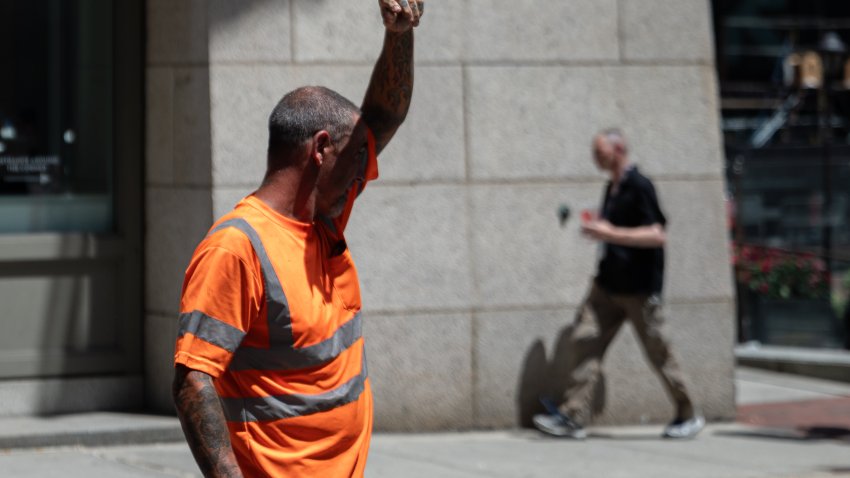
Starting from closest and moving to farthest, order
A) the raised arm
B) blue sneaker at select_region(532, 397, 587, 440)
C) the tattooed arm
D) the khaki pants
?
1. the tattooed arm
2. the raised arm
3. the khaki pants
4. blue sneaker at select_region(532, 397, 587, 440)

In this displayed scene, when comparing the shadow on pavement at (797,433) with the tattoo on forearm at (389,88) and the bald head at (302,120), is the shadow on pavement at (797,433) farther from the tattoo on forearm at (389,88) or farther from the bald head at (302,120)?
the bald head at (302,120)

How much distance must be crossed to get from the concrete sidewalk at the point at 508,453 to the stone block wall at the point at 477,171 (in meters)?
0.30

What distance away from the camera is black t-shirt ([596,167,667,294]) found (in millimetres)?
8625

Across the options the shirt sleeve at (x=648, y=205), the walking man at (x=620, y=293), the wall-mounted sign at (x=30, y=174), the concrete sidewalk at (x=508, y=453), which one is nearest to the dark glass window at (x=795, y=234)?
the concrete sidewalk at (x=508, y=453)

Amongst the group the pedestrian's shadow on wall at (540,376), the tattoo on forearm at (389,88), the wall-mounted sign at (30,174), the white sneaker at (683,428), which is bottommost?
the white sneaker at (683,428)

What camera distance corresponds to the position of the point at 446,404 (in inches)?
353

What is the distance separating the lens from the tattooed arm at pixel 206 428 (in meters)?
2.97

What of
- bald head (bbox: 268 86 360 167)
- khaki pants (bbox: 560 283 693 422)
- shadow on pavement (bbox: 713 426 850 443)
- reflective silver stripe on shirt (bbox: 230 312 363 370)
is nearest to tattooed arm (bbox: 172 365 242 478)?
reflective silver stripe on shirt (bbox: 230 312 363 370)

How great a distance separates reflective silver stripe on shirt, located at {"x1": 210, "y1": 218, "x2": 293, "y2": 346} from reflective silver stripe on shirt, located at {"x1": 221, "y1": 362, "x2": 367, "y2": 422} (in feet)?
0.45

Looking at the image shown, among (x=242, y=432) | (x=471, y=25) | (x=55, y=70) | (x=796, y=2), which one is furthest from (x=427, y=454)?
(x=796, y=2)

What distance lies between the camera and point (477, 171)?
9.05 m

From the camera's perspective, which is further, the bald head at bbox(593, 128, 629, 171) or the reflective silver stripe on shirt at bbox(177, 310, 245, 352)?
the bald head at bbox(593, 128, 629, 171)

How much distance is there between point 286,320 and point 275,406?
203 millimetres

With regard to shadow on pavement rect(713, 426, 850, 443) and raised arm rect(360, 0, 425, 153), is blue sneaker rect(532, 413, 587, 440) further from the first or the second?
raised arm rect(360, 0, 425, 153)
